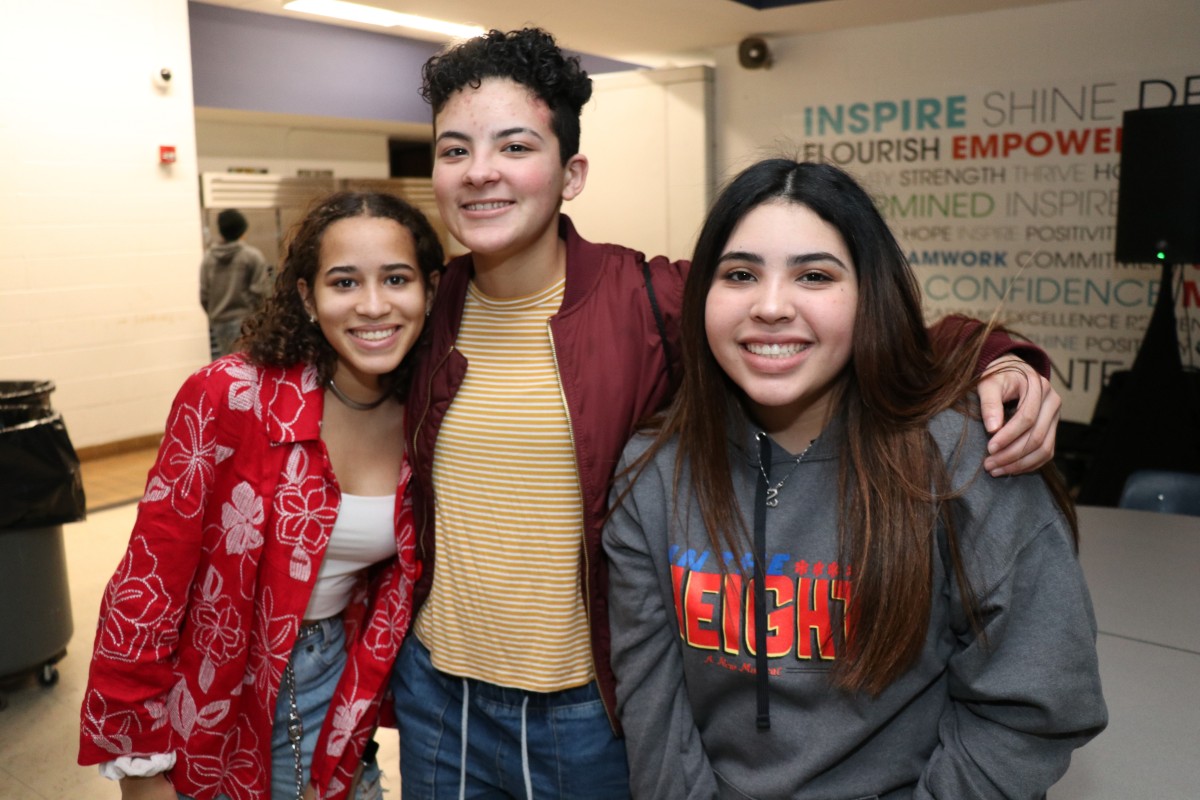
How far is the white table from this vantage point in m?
1.53

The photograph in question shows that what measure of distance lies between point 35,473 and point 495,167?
2670 millimetres

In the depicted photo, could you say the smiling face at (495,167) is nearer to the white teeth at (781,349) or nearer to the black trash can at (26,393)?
the white teeth at (781,349)

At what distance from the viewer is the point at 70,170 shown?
5.95m

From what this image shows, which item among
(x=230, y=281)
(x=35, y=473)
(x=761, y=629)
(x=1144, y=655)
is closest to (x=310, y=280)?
(x=761, y=629)

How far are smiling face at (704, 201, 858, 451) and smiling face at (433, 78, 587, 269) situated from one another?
40cm

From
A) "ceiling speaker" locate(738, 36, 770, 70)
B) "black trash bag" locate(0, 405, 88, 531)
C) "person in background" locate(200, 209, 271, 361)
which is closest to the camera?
"black trash bag" locate(0, 405, 88, 531)

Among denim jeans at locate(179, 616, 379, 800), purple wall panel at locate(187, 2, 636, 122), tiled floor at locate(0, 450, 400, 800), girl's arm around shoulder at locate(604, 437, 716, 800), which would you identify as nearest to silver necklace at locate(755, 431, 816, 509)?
girl's arm around shoulder at locate(604, 437, 716, 800)

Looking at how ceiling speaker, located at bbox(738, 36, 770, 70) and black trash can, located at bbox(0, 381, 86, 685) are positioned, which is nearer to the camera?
black trash can, located at bbox(0, 381, 86, 685)

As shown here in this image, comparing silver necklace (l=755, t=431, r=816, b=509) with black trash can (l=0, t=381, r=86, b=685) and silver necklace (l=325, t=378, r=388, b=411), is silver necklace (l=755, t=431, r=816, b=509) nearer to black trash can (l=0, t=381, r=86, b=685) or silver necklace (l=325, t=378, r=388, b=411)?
silver necklace (l=325, t=378, r=388, b=411)

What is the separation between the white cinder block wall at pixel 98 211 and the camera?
18.8ft

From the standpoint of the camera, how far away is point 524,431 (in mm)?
1487

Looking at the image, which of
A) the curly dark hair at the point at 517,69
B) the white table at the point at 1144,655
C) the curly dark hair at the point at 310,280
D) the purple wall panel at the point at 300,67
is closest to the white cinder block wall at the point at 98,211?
the purple wall panel at the point at 300,67

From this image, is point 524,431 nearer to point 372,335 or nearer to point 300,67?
point 372,335

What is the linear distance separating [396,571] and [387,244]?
566 mm
